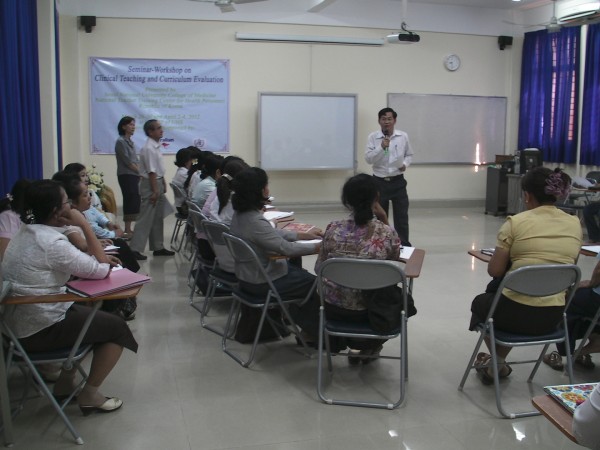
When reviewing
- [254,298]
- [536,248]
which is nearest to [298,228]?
[254,298]

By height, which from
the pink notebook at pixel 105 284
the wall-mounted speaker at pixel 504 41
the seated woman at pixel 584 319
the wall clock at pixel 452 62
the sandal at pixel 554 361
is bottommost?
the sandal at pixel 554 361

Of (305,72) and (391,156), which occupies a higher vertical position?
(305,72)

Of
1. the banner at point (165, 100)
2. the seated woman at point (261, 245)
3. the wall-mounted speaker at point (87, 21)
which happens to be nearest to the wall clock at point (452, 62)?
the banner at point (165, 100)

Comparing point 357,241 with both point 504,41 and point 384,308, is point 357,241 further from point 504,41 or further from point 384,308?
point 504,41

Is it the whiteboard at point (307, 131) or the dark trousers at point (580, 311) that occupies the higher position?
the whiteboard at point (307, 131)

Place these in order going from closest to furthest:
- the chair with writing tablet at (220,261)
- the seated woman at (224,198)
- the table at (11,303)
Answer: the table at (11,303) < the chair with writing tablet at (220,261) < the seated woman at (224,198)

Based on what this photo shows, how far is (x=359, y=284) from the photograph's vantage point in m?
2.74

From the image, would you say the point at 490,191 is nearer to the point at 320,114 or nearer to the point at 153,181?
the point at 320,114

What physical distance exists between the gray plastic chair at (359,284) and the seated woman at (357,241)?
55mm

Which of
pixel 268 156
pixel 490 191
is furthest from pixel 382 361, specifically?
pixel 490 191

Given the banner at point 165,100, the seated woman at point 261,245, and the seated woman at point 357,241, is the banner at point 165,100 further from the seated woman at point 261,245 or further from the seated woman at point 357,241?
the seated woman at point 357,241

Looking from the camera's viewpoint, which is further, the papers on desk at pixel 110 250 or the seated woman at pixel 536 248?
the papers on desk at pixel 110 250

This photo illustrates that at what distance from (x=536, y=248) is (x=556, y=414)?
1.46 m

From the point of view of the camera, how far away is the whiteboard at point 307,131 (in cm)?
924
